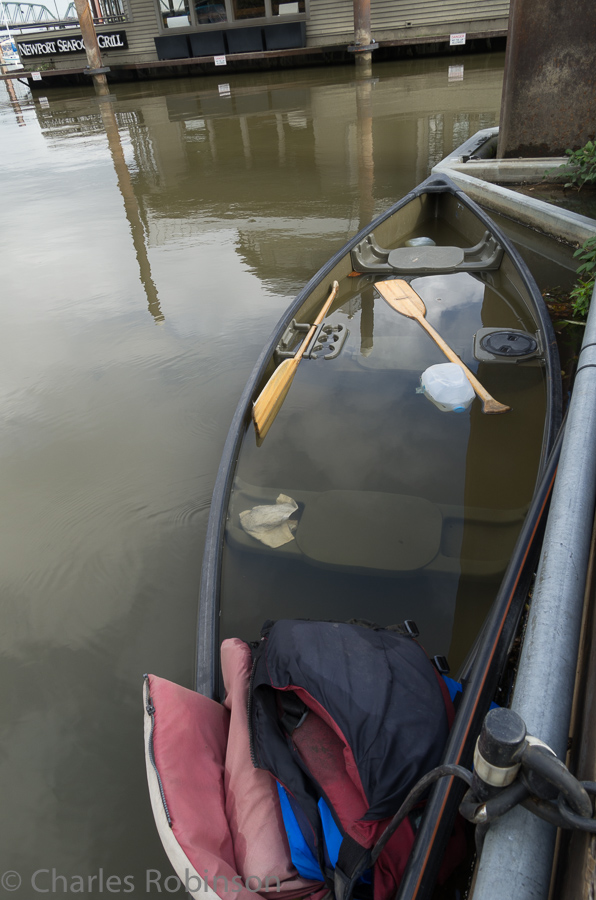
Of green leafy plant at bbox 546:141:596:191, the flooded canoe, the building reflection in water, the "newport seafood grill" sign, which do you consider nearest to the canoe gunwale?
the flooded canoe

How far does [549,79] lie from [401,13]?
14.1 metres

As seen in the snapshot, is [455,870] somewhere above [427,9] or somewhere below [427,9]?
below

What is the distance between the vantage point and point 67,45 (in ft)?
64.3

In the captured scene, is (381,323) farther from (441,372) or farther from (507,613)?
(507,613)

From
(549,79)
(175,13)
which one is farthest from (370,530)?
(175,13)

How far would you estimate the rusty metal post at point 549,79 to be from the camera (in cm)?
554

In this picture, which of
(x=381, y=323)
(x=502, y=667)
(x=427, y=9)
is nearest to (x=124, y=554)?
(x=502, y=667)

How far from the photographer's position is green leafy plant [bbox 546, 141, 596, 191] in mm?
5625

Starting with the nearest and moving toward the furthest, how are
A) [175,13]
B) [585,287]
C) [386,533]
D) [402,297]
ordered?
1. [386,533]
2. [585,287]
3. [402,297]
4. [175,13]

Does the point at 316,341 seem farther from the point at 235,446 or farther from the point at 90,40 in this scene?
the point at 90,40

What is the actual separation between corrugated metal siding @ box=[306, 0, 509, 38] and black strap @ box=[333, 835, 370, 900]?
20.8 meters

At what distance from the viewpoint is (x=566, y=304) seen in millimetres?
4305

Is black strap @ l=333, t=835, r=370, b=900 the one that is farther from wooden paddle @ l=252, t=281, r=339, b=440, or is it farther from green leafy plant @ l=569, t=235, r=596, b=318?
green leafy plant @ l=569, t=235, r=596, b=318

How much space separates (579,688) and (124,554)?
2.19 metres
